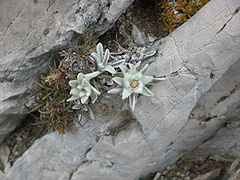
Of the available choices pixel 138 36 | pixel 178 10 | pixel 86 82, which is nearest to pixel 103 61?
pixel 86 82

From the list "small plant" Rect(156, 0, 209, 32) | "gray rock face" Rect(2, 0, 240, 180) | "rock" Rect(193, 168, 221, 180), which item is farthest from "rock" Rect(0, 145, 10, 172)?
"small plant" Rect(156, 0, 209, 32)

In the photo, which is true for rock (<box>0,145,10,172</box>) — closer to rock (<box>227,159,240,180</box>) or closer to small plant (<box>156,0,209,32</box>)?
small plant (<box>156,0,209,32</box>)

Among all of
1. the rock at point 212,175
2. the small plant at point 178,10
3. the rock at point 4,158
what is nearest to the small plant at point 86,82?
the small plant at point 178,10

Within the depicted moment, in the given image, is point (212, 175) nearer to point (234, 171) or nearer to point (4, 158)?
point (234, 171)

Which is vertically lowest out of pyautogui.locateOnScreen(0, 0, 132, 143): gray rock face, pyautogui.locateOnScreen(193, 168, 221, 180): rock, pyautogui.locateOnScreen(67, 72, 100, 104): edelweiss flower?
pyautogui.locateOnScreen(193, 168, 221, 180): rock

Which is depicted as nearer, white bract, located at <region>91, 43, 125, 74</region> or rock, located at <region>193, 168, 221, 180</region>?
white bract, located at <region>91, 43, 125, 74</region>

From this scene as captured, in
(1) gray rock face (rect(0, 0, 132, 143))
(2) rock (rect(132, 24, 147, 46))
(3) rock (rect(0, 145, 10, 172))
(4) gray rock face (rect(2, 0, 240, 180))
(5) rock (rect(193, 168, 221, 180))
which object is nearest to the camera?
(4) gray rock face (rect(2, 0, 240, 180))
